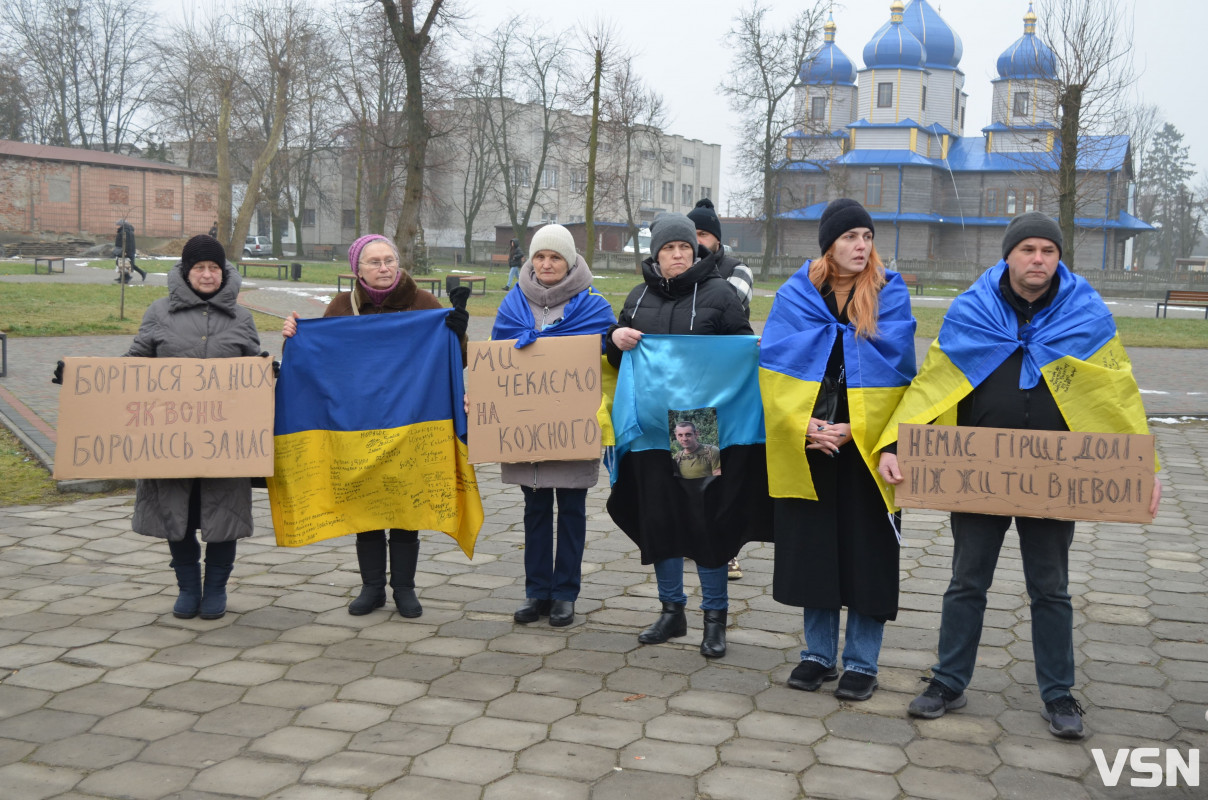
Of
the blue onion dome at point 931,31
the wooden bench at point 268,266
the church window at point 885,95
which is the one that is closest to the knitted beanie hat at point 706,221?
the wooden bench at point 268,266

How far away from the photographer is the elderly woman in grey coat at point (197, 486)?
17.6 feet

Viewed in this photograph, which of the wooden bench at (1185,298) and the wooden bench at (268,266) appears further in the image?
the wooden bench at (268,266)

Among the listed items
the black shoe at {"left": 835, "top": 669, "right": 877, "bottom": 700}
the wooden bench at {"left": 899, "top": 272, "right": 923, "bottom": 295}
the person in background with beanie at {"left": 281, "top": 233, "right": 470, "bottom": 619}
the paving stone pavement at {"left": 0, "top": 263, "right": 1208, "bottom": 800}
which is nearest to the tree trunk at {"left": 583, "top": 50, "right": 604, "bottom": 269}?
the wooden bench at {"left": 899, "top": 272, "right": 923, "bottom": 295}

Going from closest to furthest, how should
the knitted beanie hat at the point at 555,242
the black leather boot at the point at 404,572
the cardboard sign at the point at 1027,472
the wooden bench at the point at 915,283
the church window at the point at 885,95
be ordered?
the cardboard sign at the point at 1027,472, the knitted beanie hat at the point at 555,242, the black leather boot at the point at 404,572, the wooden bench at the point at 915,283, the church window at the point at 885,95

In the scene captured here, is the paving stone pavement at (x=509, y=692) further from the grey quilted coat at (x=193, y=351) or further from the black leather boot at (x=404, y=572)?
the grey quilted coat at (x=193, y=351)

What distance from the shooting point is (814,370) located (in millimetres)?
4512

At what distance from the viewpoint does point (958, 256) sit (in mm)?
69625

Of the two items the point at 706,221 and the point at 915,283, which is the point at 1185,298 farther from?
the point at 706,221

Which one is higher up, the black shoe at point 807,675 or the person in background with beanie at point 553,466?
the person in background with beanie at point 553,466

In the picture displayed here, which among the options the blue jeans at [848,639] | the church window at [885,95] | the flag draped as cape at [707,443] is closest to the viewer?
the blue jeans at [848,639]

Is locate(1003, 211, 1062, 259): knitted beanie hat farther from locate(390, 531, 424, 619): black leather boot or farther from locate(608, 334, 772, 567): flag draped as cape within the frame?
locate(390, 531, 424, 619): black leather boot

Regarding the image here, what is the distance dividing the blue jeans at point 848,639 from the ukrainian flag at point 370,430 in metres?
1.85

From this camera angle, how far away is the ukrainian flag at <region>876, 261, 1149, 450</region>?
13.4 ft

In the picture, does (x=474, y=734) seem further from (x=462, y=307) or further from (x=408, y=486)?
(x=462, y=307)
